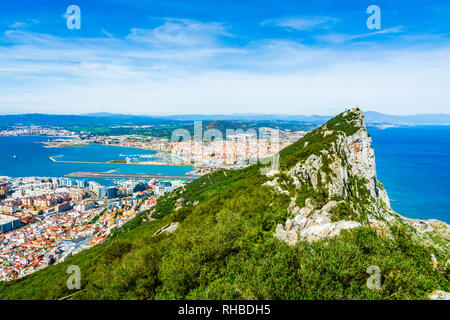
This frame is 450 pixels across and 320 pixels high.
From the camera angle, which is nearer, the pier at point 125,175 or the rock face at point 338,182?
the rock face at point 338,182

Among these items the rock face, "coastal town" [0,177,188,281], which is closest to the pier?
"coastal town" [0,177,188,281]

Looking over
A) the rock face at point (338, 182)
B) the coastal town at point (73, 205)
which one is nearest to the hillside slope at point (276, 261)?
the rock face at point (338, 182)

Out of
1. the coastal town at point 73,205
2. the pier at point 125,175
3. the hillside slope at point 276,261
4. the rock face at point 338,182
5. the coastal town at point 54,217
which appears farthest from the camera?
the pier at point 125,175

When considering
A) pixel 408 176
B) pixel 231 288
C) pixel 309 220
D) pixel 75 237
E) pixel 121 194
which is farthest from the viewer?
pixel 408 176

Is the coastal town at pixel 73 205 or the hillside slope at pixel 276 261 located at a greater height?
the hillside slope at pixel 276 261

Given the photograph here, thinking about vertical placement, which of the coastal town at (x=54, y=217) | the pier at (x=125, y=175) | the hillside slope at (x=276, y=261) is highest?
the hillside slope at (x=276, y=261)

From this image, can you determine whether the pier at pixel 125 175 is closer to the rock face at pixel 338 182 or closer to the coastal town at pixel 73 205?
the coastal town at pixel 73 205

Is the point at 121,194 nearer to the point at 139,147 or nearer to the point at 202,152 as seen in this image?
the point at 202,152

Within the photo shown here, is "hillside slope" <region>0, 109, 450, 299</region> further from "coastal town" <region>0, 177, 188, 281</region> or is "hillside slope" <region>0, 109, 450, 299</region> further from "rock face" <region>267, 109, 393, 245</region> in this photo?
"coastal town" <region>0, 177, 188, 281</region>

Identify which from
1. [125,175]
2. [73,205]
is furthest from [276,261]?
[125,175]
